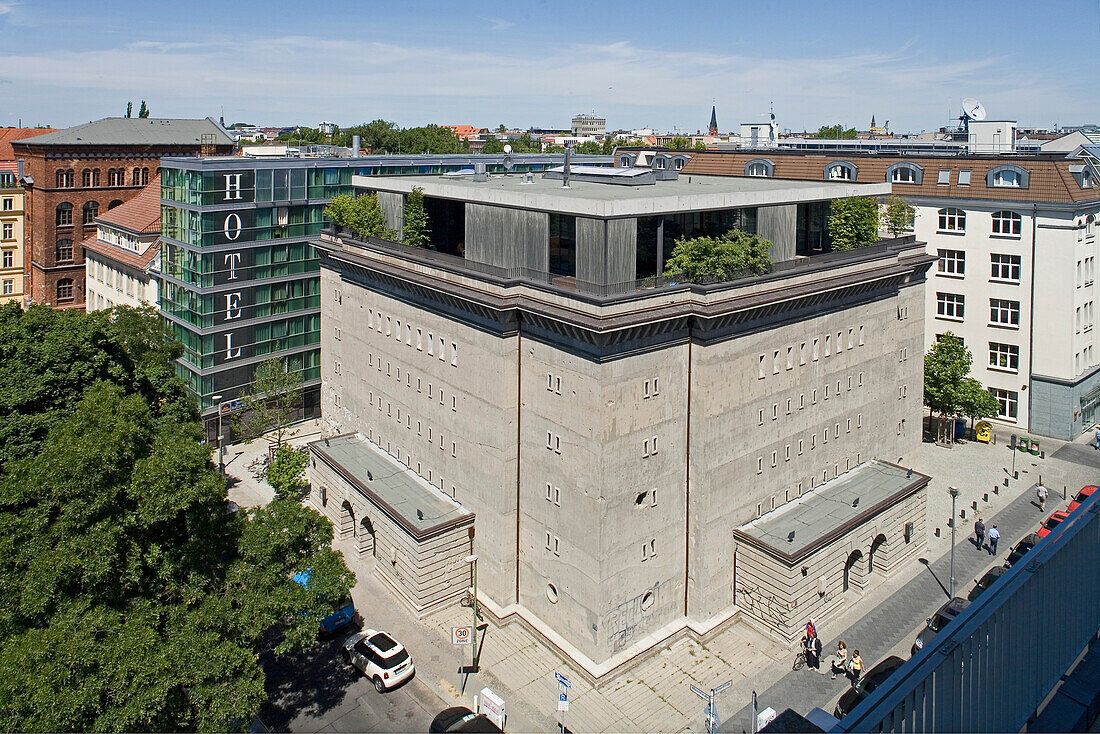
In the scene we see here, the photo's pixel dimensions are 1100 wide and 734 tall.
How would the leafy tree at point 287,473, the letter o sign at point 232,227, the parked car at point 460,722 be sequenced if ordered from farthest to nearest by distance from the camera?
the letter o sign at point 232,227 < the leafy tree at point 287,473 < the parked car at point 460,722

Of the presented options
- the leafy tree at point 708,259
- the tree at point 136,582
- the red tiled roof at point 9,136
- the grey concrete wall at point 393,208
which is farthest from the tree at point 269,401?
the red tiled roof at point 9,136

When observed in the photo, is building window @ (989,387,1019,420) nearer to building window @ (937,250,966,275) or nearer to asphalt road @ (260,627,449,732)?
building window @ (937,250,966,275)

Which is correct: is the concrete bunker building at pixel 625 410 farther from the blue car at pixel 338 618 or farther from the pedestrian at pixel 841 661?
the blue car at pixel 338 618

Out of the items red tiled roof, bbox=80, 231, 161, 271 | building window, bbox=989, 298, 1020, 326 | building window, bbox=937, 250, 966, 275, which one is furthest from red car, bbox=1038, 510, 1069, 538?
red tiled roof, bbox=80, 231, 161, 271

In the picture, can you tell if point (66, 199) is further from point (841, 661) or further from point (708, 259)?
point (841, 661)

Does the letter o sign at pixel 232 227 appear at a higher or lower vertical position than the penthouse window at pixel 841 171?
lower

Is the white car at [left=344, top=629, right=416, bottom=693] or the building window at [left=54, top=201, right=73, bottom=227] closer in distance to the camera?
the white car at [left=344, top=629, right=416, bottom=693]

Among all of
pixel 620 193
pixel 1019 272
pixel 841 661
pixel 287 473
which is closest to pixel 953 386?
pixel 1019 272
